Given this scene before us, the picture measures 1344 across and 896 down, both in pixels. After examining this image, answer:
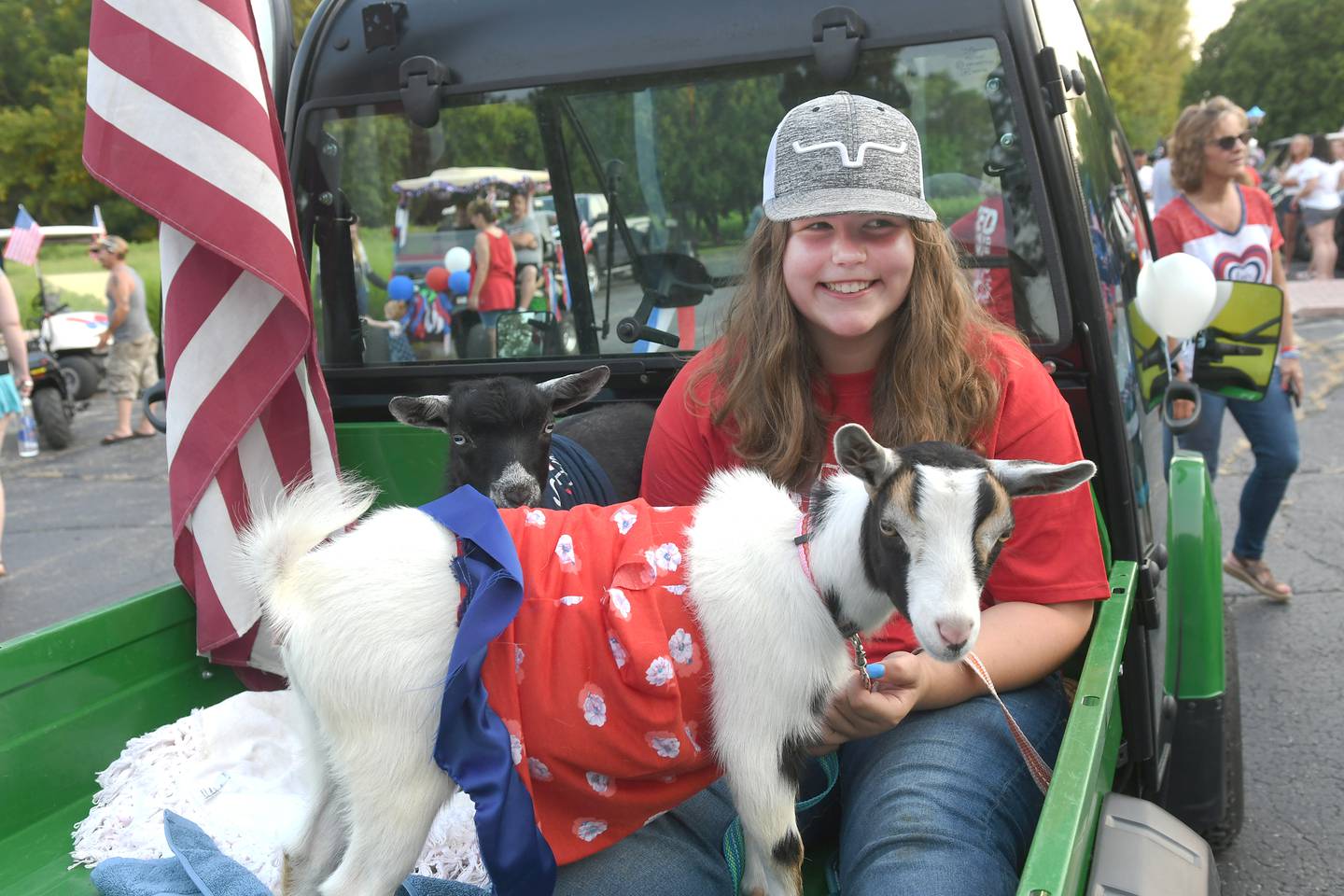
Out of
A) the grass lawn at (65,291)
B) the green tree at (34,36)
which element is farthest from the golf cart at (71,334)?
the green tree at (34,36)

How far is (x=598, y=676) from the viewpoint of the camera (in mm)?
1950

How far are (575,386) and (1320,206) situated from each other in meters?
19.6

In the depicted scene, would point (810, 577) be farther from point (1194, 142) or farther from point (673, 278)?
point (1194, 142)

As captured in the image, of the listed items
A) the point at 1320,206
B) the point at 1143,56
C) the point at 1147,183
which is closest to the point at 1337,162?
the point at 1320,206

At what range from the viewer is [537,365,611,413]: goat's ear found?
10.7 feet

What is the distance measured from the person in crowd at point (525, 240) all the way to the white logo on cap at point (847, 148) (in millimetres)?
1580

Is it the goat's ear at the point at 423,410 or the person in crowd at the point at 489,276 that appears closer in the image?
the goat's ear at the point at 423,410

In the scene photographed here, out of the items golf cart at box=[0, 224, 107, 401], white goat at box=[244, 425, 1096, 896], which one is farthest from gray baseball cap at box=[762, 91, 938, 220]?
golf cart at box=[0, 224, 107, 401]

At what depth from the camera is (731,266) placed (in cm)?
345

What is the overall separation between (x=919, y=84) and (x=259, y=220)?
1.82 m

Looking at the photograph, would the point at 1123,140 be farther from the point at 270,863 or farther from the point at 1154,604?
the point at 270,863

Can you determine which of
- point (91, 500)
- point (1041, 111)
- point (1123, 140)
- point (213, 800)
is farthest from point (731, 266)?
point (91, 500)

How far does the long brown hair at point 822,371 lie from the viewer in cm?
235

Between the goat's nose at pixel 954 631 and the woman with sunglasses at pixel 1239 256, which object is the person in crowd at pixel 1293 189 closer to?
the woman with sunglasses at pixel 1239 256
